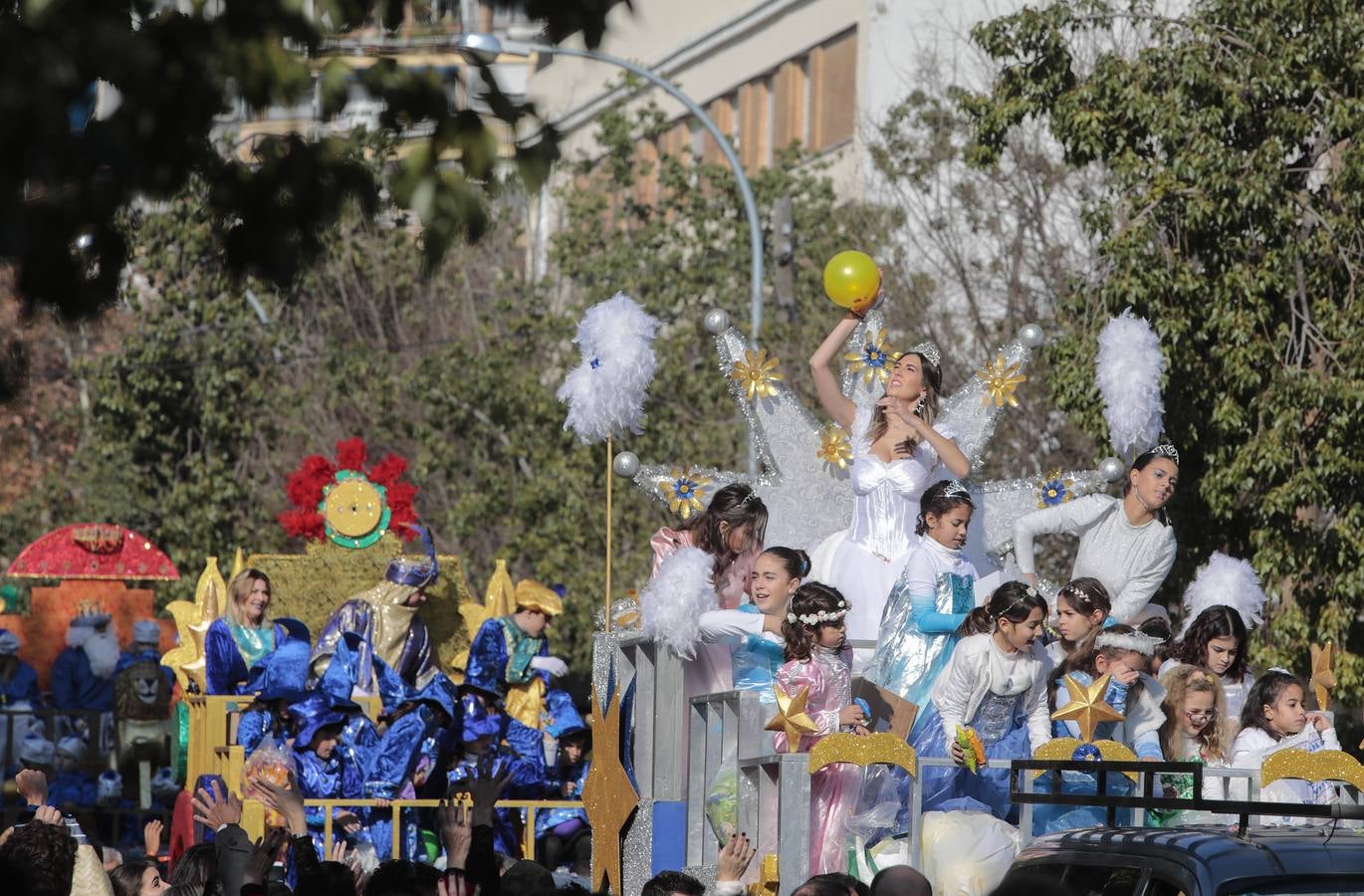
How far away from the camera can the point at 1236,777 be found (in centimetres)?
899

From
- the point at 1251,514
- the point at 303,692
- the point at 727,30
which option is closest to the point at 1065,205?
the point at 1251,514

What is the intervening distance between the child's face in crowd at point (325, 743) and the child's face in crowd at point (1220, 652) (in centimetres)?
511

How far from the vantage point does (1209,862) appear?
5.64 m

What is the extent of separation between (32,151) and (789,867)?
16.1 feet

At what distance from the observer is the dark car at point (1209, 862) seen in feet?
18.4

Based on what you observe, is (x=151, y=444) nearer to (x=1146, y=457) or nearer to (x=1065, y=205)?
(x=1065, y=205)

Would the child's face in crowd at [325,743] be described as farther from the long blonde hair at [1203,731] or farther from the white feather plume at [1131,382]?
the long blonde hair at [1203,731]

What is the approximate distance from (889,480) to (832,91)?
23096 millimetres

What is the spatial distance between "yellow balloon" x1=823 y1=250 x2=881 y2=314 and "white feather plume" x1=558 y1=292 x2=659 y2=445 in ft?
3.07

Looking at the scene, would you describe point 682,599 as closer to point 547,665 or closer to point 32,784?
point 32,784

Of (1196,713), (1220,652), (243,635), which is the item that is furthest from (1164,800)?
(243,635)

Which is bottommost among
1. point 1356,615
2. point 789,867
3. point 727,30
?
point 789,867

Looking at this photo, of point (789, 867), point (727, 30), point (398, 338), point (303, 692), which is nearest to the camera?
point (789, 867)

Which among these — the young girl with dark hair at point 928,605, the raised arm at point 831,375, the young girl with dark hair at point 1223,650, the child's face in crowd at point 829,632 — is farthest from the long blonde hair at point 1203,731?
the raised arm at point 831,375
